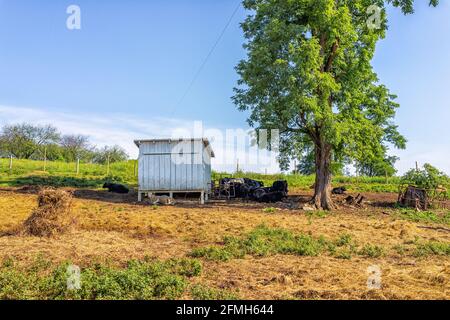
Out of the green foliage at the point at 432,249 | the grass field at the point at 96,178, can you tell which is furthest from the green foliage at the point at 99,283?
the grass field at the point at 96,178

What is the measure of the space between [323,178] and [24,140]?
55373 mm

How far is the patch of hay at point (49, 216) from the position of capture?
11.8 m

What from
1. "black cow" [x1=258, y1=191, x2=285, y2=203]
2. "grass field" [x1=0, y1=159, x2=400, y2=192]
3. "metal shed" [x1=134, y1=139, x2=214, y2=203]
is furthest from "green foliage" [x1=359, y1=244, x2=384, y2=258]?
"grass field" [x1=0, y1=159, x2=400, y2=192]

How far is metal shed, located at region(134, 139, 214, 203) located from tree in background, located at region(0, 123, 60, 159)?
4610 cm

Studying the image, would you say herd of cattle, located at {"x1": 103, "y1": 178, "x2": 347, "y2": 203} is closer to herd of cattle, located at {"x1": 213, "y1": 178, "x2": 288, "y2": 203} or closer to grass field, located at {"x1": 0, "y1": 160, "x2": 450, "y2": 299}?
herd of cattle, located at {"x1": 213, "y1": 178, "x2": 288, "y2": 203}

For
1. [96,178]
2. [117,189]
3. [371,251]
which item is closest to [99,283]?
[371,251]

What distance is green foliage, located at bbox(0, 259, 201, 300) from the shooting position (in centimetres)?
705

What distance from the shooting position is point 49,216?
12039 mm

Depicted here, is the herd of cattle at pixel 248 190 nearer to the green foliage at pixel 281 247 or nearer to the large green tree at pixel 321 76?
the large green tree at pixel 321 76

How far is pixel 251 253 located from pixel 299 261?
1363mm

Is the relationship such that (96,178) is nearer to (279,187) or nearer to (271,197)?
(279,187)
